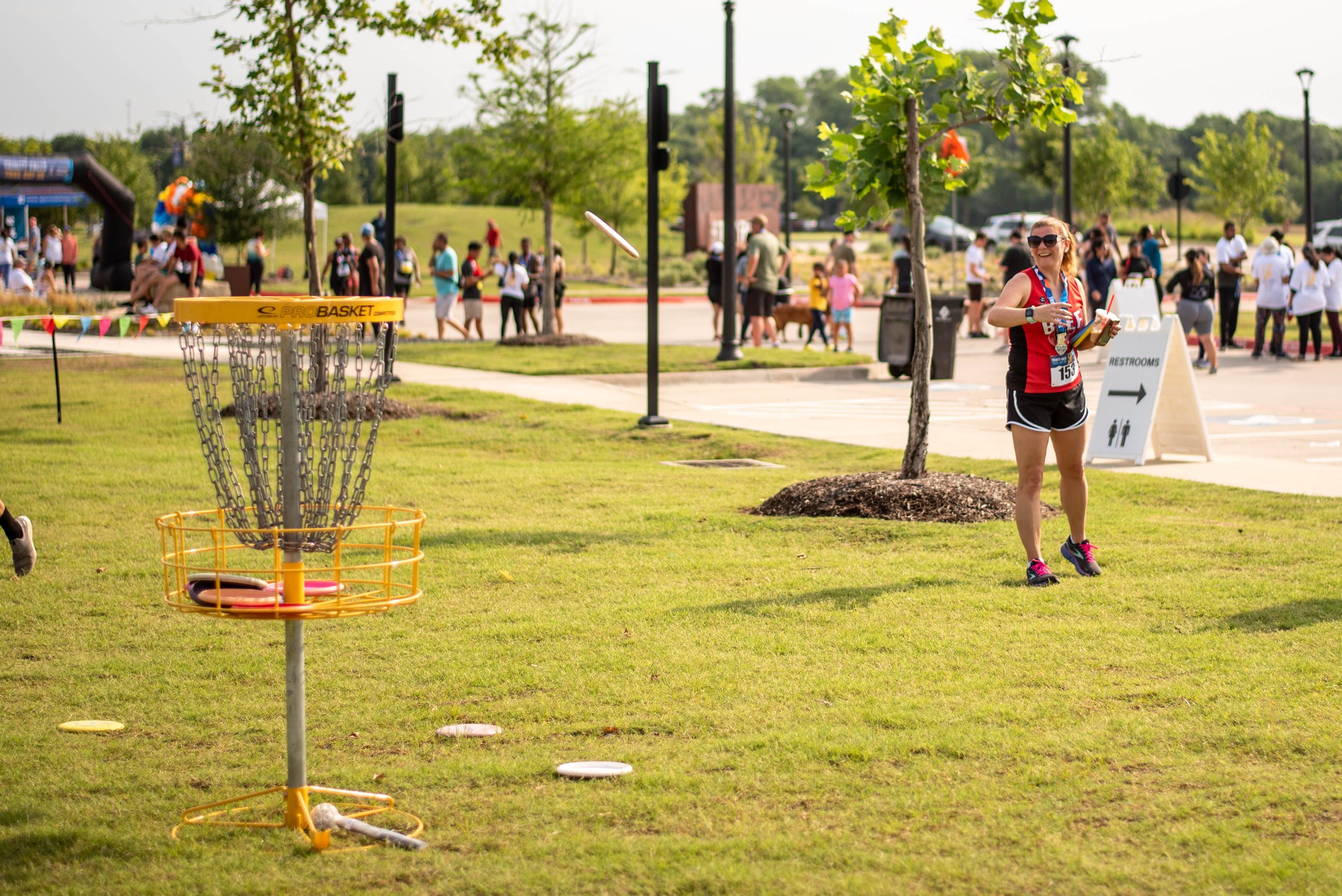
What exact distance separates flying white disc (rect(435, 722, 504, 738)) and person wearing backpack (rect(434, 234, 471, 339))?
20.4 metres

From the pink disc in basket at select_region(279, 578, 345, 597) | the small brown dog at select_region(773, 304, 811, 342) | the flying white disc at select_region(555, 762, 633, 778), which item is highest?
the small brown dog at select_region(773, 304, 811, 342)

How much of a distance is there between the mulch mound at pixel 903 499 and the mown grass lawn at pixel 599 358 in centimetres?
1009

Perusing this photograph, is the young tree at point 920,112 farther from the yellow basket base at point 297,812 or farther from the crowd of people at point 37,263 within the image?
the crowd of people at point 37,263

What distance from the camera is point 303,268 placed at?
51.2 m

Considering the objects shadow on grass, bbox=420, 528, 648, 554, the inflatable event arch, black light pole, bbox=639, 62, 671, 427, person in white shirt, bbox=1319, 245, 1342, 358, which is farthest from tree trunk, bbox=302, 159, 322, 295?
the inflatable event arch

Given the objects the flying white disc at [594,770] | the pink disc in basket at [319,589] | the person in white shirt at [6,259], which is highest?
the person in white shirt at [6,259]

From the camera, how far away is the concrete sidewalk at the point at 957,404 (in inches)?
487

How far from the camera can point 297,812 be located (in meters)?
4.22

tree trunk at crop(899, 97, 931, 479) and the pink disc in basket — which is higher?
tree trunk at crop(899, 97, 931, 479)

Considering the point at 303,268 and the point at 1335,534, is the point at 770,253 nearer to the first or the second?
the point at 1335,534

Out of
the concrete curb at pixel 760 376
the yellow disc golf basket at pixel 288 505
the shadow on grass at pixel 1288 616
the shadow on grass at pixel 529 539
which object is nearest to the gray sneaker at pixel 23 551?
the shadow on grass at pixel 529 539

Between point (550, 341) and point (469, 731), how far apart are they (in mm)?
19154

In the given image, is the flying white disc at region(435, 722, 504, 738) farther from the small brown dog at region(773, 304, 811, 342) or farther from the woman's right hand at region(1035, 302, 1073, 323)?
the small brown dog at region(773, 304, 811, 342)

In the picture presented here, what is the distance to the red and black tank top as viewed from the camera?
24.1 feet
